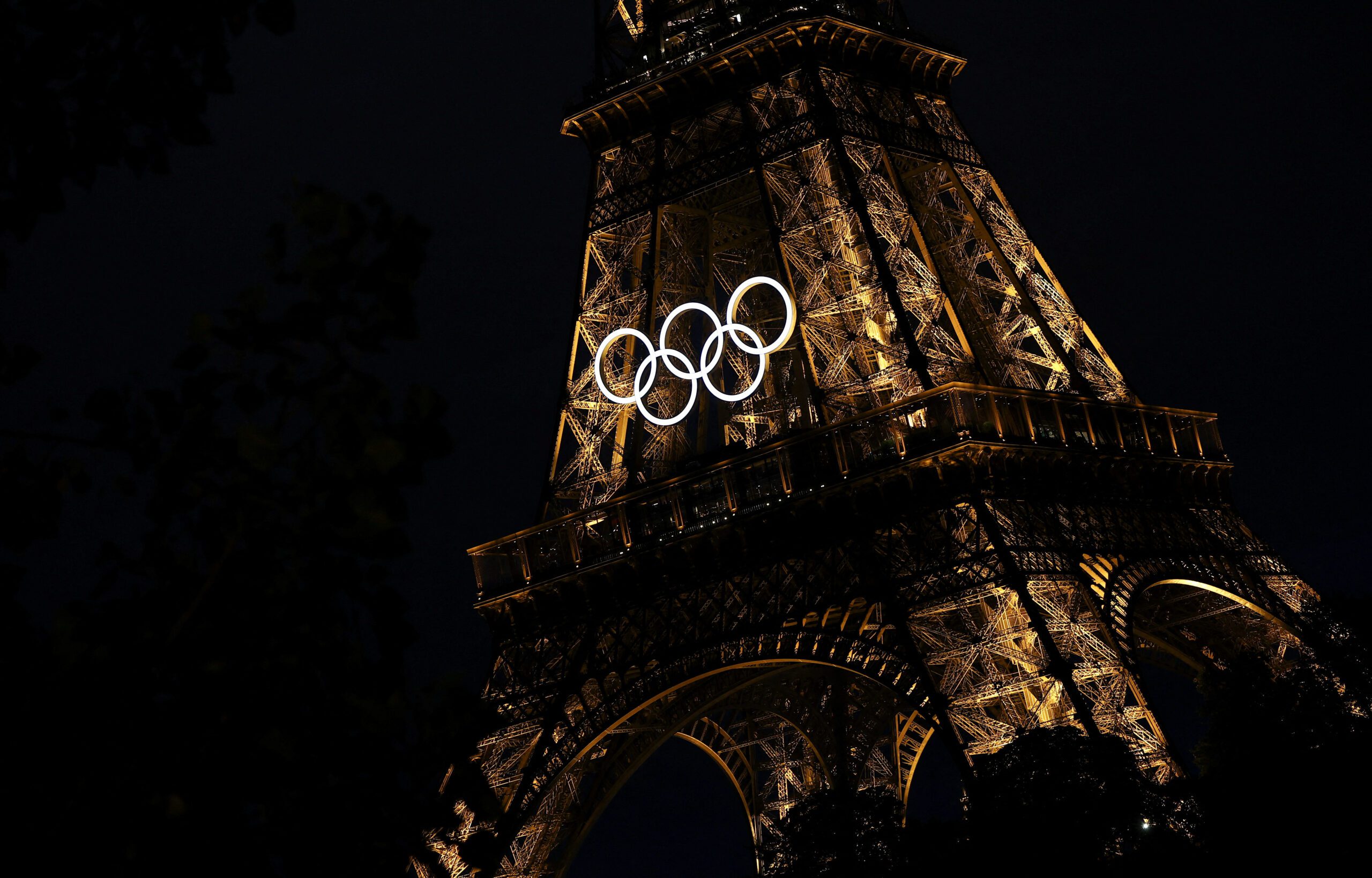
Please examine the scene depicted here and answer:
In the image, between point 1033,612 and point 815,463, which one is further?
point 815,463

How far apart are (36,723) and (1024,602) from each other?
26.1 meters

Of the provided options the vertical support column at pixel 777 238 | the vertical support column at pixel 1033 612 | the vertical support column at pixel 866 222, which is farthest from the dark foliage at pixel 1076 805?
the vertical support column at pixel 777 238

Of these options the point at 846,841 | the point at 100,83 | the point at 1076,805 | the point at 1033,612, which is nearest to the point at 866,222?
the point at 1033,612

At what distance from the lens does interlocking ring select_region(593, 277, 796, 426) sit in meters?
36.4

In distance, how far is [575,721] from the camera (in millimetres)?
35344

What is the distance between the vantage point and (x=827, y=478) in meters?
35.2

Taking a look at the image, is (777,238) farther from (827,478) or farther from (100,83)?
(100,83)

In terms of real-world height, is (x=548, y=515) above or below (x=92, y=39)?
above

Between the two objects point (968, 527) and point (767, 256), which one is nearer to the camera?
point (968, 527)

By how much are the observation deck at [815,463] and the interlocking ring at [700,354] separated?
5.59 feet

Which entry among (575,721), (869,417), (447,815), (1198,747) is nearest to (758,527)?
(869,417)

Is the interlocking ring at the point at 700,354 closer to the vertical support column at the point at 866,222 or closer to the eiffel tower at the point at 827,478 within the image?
the eiffel tower at the point at 827,478

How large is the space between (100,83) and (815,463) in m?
27.7

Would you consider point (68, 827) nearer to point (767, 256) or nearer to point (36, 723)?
point (36, 723)
